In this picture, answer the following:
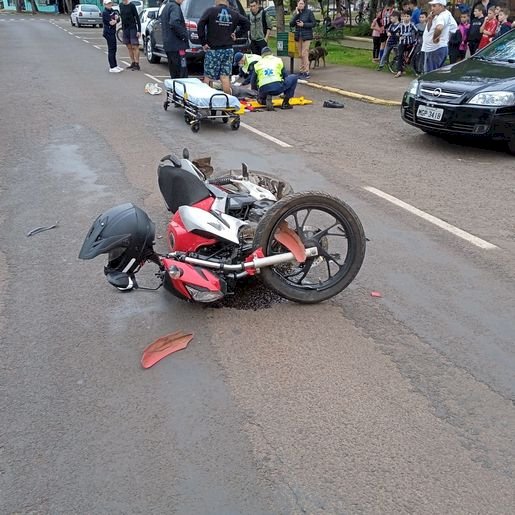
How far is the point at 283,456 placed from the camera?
9.25 feet

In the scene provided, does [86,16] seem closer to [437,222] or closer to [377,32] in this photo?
[377,32]

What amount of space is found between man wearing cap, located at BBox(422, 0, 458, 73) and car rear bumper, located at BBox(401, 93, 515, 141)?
465 cm

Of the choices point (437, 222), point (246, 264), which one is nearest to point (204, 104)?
point (437, 222)

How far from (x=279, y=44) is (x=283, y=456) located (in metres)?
15.4

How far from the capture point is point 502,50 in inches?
377

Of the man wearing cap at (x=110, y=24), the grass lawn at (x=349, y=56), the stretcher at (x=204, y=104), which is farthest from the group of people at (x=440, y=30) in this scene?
the man wearing cap at (x=110, y=24)

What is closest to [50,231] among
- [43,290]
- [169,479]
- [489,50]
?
[43,290]

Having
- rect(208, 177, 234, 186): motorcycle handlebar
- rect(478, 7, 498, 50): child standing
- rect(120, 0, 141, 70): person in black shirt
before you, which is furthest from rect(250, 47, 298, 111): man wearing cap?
rect(208, 177, 234, 186): motorcycle handlebar

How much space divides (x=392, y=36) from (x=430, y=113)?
883 centimetres

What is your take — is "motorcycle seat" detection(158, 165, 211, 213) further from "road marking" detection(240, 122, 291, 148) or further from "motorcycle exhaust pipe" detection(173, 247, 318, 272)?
"road marking" detection(240, 122, 291, 148)

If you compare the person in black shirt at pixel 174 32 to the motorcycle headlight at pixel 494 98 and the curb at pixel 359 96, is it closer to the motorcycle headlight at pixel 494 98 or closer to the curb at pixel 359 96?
the curb at pixel 359 96

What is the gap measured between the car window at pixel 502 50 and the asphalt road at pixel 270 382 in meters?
3.77

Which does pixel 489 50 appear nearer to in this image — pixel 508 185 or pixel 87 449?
pixel 508 185

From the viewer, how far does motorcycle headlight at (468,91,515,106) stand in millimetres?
8008
